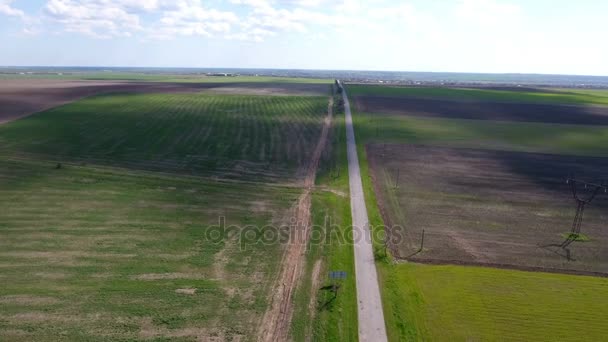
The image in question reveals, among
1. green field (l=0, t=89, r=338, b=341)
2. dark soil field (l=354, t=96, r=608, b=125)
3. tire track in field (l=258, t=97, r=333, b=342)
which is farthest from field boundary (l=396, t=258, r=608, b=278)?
dark soil field (l=354, t=96, r=608, b=125)

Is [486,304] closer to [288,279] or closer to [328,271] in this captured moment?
[328,271]

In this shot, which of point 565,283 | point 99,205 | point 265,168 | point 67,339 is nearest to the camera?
point 67,339

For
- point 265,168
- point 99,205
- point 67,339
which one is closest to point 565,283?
point 67,339

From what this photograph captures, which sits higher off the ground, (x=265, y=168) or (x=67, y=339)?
(x=265, y=168)

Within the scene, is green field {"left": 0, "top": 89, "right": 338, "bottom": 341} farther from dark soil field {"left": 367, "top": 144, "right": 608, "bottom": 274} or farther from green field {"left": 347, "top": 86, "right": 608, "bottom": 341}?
dark soil field {"left": 367, "top": 144, "right": 608, "bottom": 274}

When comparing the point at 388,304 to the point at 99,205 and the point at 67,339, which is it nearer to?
the point at 67,339

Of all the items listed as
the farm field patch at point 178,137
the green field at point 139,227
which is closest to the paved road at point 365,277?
the green field at point 139,227

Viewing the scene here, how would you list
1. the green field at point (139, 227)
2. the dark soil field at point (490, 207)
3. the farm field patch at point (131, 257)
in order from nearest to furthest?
the farm field patch at point (131, 257) < the green field at point (139, 227) < the dark soil field at point (490, 207)

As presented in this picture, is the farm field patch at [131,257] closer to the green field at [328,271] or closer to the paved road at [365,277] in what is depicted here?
the green field at [328,271]
